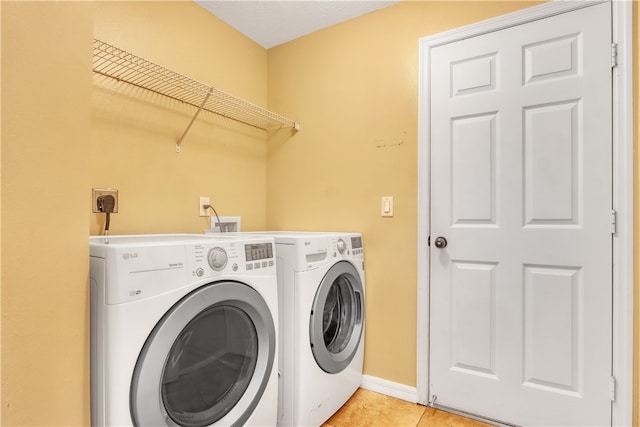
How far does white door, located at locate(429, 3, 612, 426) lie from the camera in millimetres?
1443

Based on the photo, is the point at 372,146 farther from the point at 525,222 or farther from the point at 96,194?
the point at 96,194

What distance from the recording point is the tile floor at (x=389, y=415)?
1627mm

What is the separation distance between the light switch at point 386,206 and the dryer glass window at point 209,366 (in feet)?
3.35

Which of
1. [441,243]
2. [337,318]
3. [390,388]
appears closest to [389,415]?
[390,388]

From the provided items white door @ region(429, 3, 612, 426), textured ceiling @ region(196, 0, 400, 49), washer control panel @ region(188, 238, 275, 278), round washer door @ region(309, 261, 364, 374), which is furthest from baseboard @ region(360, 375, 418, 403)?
textured ceiling @ region(196, 0, 400, 49)

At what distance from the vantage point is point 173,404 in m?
1.03

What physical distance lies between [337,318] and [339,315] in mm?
23

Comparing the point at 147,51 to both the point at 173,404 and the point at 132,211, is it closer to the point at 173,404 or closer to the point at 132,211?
the point at 132,211

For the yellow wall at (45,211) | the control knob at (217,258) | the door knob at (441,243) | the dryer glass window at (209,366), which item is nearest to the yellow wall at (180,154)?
the yellow wall at (45,211)

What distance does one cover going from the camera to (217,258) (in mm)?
1102

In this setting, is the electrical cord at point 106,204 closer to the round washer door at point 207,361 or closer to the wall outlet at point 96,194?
the wall outlet at point 96,194

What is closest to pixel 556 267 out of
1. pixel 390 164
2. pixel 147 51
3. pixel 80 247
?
pixel 390 164

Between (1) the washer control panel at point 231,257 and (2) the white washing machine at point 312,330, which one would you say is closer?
(1) the washer control panel at point 231,257

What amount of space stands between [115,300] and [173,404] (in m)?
0.40
